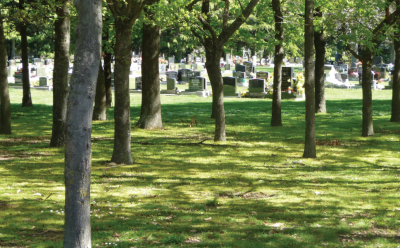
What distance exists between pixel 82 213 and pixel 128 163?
7035 millimetres

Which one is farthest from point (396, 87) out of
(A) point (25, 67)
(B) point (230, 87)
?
(A) point (25, 67)

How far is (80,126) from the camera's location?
4.52m

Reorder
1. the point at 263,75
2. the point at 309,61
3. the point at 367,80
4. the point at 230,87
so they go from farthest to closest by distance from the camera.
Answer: the point at 263,75 < the point at 230,87 < the point at 367,80 < the point at 309,61

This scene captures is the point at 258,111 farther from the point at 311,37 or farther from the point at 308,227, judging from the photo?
the point at 308,227

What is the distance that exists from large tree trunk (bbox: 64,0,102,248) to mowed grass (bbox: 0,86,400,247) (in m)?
1.53

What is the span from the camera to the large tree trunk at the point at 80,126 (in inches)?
178

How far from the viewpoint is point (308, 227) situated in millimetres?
6871

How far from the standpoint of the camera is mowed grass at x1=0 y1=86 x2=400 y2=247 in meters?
6.51

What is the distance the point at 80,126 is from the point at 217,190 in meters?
5.09

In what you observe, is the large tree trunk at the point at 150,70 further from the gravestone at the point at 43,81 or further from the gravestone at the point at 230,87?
the gravestone at the point at 43,81

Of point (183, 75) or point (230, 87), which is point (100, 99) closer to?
point (230, 87)

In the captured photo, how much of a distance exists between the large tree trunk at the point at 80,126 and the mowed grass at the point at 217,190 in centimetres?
153

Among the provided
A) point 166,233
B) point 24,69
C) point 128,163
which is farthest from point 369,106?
point 24,69

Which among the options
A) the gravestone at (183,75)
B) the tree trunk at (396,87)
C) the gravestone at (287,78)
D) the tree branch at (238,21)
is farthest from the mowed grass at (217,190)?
the gravestone at (183,75)
